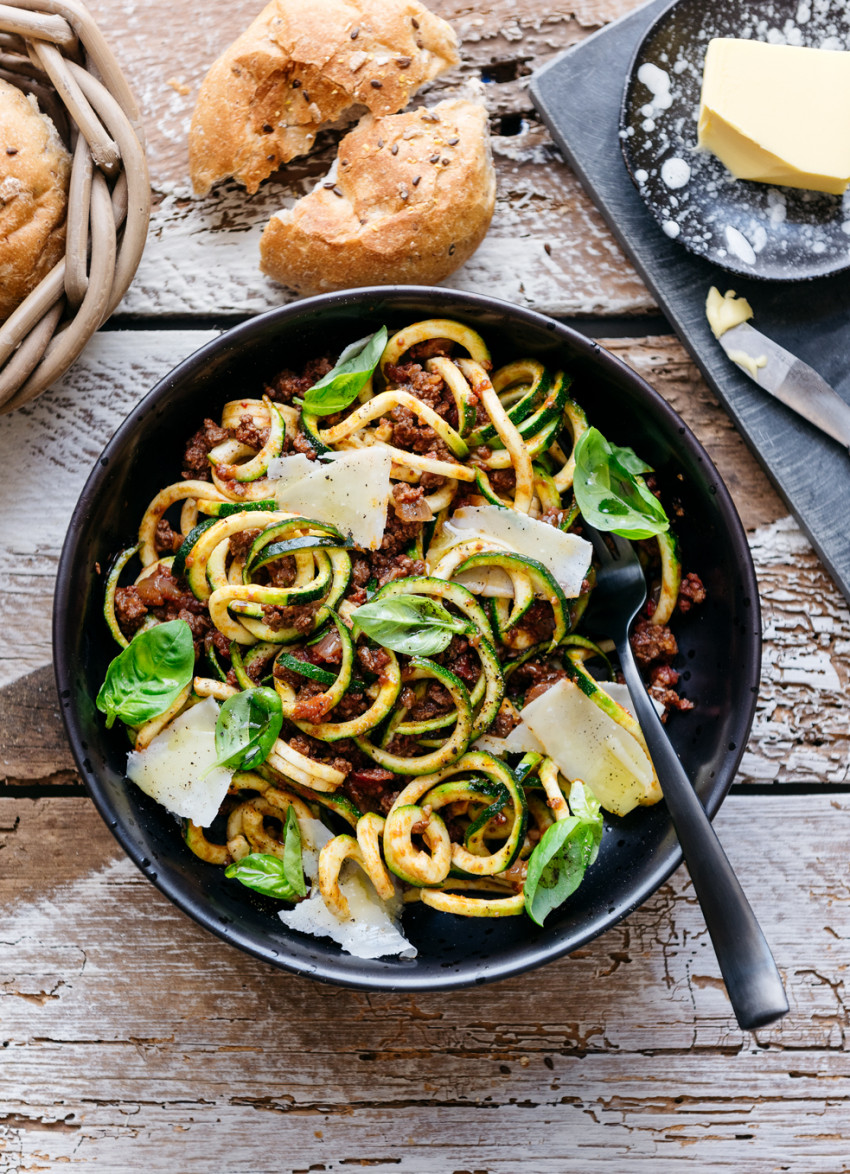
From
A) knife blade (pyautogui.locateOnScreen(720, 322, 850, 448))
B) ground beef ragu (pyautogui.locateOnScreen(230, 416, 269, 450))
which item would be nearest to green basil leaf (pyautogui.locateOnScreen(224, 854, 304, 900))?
ground beef ragu (pyautogui.locateOnScreen(230, 416, 269, 450))

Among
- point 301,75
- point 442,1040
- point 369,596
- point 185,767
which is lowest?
point 442,1040

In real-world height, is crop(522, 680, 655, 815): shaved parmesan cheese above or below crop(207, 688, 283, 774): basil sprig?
below

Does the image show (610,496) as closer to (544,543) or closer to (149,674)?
(544,543)

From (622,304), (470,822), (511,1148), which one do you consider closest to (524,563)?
(470,822)

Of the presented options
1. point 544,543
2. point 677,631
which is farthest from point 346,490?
point 677,631

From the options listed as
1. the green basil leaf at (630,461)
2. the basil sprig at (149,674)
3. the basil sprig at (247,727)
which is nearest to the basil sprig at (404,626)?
the basil sprig at (247,727)

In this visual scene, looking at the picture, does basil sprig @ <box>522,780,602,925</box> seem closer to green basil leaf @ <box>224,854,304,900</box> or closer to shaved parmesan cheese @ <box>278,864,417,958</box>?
shaved parmesan cheese @ <box>278,864,417,958</box>

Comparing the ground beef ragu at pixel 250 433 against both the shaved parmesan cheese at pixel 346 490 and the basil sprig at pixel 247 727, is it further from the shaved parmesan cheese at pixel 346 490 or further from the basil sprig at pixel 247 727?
the basil sprig at pixel 247 727
